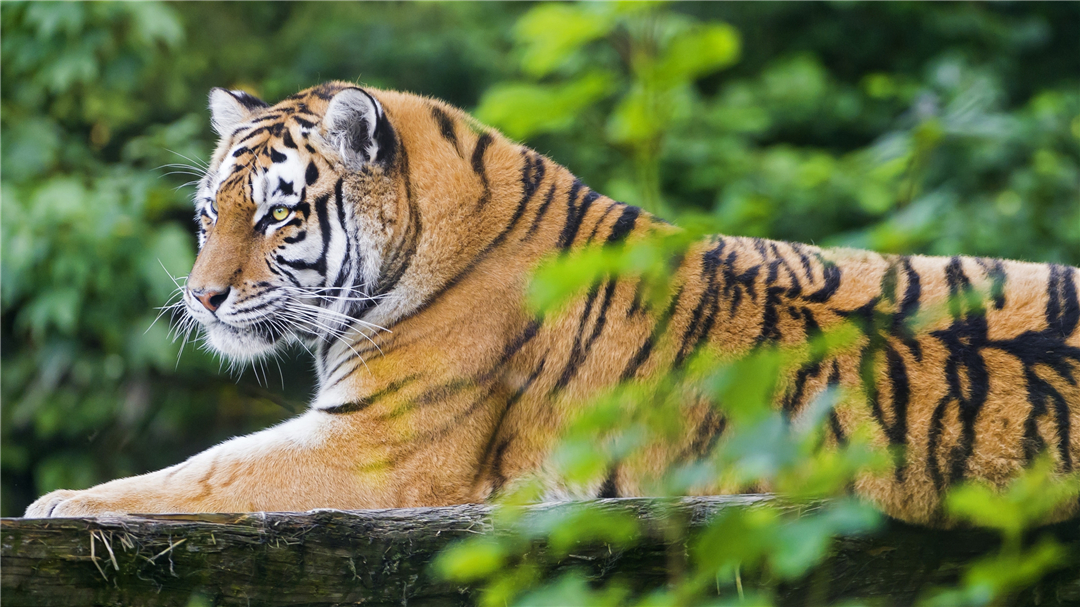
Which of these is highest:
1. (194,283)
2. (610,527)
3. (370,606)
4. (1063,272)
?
(1063,272)

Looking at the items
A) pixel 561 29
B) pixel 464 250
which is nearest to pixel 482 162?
pixel 464 250

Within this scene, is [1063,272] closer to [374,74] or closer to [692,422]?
[692,422]

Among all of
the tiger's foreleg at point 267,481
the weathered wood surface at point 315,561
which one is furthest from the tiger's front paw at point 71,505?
the weathered wood surface at point 315,561

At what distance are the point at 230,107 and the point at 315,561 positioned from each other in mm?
1864

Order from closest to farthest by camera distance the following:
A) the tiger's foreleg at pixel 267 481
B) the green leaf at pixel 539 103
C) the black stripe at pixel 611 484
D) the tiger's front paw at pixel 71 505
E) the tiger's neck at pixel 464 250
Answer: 1. the green leaf at pixel 539 103
2. the tiger's front paw at pixel 71 505
3. the tiger's foreleg at pixel 267 481
4. the black stripe at pixel 611 484
5. the tiger's neck at pixel 464 250

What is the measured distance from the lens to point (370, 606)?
2.03 metres

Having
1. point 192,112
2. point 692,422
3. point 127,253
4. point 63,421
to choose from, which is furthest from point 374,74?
point 692,422

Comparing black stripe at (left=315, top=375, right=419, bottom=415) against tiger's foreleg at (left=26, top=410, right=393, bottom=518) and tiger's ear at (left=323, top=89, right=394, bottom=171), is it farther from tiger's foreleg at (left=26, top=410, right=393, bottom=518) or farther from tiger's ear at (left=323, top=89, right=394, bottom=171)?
tiger's ear at (left=323, top=89, right=394, bottom=171)

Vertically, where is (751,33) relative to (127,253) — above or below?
above

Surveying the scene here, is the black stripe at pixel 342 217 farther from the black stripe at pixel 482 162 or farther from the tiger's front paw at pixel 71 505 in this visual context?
the tiger's front paw at pixel 71 505

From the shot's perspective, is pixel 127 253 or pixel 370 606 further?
pixel 127 253

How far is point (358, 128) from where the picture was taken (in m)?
2.89

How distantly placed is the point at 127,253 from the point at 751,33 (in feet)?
18.4

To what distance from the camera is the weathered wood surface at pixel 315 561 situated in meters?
1.88
